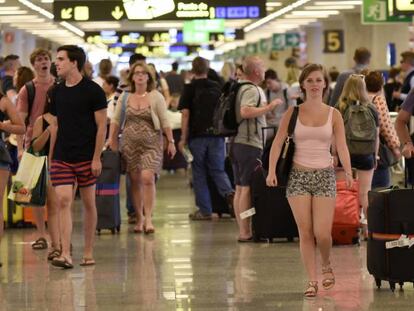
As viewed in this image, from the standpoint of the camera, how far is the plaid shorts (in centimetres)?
1062

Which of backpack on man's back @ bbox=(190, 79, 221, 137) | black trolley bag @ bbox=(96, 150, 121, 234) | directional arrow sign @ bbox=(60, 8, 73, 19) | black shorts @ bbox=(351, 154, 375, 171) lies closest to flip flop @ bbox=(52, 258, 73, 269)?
black trolley bag @ bbox=(96, 150, 121, 234)

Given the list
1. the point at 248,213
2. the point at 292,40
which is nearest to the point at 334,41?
the point at 292,40

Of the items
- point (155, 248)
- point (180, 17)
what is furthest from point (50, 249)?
point (180, 17)

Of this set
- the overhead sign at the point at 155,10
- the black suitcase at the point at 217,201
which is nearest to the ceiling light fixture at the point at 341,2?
the overhead sign at the point at 155,10

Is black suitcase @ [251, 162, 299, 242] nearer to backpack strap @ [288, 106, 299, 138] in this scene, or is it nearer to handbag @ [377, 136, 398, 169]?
handbag @ [377, 136, 398, 169]

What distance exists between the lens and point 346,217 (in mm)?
12102

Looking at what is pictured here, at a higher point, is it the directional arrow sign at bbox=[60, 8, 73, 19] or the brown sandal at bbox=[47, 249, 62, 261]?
the directional arrow sign at bbox=[60, 8, 73, 19]

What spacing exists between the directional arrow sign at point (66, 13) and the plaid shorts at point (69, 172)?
30.7 ft

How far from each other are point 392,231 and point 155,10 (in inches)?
402

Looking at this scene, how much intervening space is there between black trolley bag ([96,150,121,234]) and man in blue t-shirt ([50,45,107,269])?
118 inches

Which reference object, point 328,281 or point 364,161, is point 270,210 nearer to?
point 364,161

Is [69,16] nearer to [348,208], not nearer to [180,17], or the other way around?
[180,17]

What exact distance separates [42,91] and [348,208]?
10.3 feet

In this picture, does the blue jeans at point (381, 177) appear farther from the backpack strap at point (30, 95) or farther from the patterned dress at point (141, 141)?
the backpack strap at point (30, 95)
